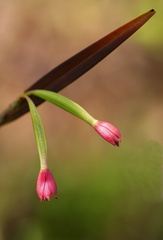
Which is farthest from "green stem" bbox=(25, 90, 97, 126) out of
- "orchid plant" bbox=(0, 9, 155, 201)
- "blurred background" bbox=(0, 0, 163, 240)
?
"blurred background" bbox=(0, 0, 163, 240)

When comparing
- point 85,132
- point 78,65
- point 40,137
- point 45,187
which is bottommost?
point 45,187

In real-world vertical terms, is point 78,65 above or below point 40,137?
above

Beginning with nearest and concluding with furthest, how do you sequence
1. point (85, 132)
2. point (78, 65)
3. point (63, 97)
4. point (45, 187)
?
point (45, 187) → point (63, 97) → point (78, 65) → point (85, 132)

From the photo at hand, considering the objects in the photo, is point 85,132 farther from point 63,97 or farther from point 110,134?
point 110,134

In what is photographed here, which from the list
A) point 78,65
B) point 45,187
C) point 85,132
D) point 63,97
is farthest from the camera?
point 85,132

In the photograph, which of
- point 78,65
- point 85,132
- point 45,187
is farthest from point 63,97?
point 85,132

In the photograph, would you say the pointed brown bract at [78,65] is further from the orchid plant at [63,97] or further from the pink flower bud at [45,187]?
the pink flower bud at [45,187]

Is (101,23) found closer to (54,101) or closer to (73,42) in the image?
(73,42)
